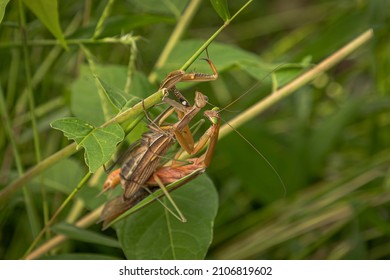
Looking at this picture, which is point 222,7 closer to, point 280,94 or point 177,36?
point 280,94

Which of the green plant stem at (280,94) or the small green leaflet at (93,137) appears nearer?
the small green leaflet at (93,137)

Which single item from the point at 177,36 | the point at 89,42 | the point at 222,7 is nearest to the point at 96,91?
the point at 89,42

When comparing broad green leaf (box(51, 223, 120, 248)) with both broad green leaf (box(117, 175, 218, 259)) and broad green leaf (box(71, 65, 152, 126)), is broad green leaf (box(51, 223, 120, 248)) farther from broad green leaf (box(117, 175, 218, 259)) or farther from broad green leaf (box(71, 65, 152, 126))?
broad green leaf (box(71, 65, 152, 126))

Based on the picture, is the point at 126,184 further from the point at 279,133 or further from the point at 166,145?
the point at 279,133

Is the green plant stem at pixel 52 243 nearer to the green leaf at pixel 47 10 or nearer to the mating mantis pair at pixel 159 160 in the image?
the mating mantis pair at pixel 159 160

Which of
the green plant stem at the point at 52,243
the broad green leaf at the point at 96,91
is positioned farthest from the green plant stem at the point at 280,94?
the broad green leaf at the point at 96,91
